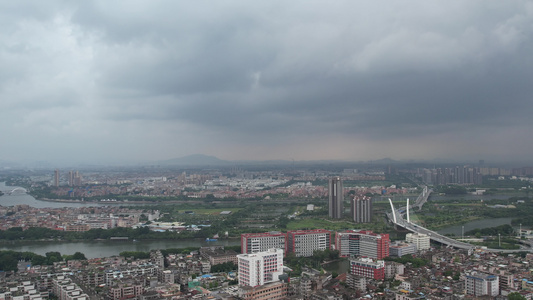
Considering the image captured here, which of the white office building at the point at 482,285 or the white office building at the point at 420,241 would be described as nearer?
the white office building at the point at 482,285

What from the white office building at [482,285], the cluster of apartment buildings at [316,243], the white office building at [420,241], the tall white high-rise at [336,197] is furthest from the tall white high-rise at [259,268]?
the tall white high-rise at [336,197]

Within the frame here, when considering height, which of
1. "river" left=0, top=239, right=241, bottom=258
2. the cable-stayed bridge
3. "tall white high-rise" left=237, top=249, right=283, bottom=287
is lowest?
"river" left=0, top=239, right=241, bottom=258

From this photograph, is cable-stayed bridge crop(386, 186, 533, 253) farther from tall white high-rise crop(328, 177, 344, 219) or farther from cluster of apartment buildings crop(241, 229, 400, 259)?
cluster of apartment buildings crop(241, 229, 400, 259)

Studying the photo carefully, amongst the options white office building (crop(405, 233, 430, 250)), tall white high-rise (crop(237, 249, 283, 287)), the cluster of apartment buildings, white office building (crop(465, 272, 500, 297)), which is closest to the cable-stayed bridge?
white office building (crop(405, 233, 430, 250))

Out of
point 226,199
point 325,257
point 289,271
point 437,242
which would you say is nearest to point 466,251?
point 437,242

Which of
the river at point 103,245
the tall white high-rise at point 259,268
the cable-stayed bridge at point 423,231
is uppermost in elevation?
the tall white high-rise at point 259,268

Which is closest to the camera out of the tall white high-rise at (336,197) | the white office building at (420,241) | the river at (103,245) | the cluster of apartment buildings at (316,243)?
the cluster of apartment buildings at (316,243)

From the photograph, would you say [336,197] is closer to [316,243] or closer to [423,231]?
[423,231]

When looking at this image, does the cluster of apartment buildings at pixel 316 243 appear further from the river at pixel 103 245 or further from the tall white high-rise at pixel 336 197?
the tall white high-rise at pixel 336 197

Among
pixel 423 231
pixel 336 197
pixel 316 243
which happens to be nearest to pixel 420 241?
pixel 316 243

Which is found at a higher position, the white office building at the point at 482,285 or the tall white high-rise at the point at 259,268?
the tall white high-rise at the point at 259,268
